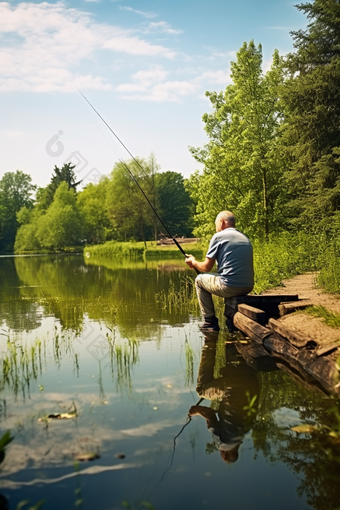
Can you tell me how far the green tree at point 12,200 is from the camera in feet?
327

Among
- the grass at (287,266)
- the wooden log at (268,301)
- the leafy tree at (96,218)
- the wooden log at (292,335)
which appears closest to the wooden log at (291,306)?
the wooden log at (268,301)

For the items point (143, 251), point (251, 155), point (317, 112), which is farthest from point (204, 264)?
point (143, 251)

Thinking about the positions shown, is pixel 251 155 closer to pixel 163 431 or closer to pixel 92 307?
pixel 92 307

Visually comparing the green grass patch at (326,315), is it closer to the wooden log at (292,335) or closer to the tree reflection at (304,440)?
the wooden log at (292,335)

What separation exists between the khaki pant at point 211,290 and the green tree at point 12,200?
9461cm

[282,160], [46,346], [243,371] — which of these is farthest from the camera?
[282,160]

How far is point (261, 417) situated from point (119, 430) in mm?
1205

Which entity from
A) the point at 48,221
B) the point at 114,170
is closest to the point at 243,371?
the point at 114,170

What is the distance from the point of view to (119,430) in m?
4.14

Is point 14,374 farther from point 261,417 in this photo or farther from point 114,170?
point 114,170

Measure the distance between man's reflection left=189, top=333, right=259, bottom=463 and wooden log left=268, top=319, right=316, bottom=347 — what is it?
2.12 feet

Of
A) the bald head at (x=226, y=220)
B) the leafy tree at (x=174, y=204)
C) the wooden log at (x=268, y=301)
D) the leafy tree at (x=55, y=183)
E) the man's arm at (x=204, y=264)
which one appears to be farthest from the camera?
the leafy tree at (x=55, y=183)

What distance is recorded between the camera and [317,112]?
15.3 metres

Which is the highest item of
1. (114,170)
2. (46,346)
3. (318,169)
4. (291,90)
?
(114,170)
